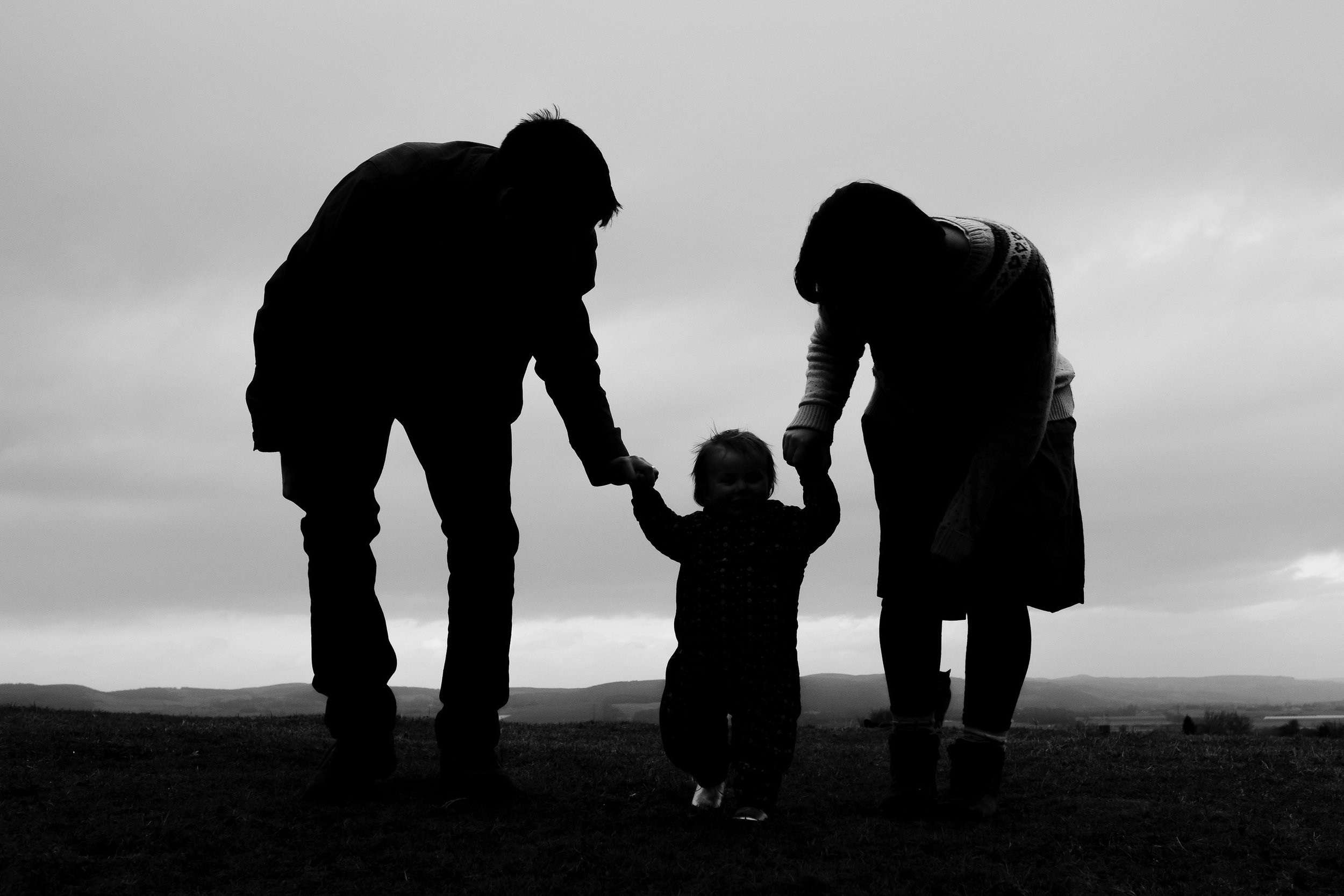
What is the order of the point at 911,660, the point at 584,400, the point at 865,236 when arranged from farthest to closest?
the point at 584,400 → the point at 911,660 → the point at 865,236

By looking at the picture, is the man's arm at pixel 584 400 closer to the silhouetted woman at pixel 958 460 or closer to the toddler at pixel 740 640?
the toddler at pixel 740 640

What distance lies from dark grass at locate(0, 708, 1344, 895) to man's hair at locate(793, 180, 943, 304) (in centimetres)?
136

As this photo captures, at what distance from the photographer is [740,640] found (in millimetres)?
2920

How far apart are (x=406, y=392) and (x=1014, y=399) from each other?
174 centimetres

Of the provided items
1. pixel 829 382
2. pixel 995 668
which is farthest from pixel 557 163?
pixel 995 668

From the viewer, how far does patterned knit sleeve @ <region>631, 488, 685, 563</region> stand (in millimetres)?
3123

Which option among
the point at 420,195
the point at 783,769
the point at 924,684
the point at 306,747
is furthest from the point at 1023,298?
the point at 306,747

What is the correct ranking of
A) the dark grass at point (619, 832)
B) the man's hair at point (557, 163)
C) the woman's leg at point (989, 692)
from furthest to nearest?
the woman's leg at point (989, 692), the man's hair at point (557, 163), the dark grass at point (619, 832)

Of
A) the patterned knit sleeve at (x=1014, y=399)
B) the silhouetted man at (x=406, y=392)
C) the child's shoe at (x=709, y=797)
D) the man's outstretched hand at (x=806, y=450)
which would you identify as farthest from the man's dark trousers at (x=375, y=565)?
the patterned knit sleeve at (x=1014, y=399)

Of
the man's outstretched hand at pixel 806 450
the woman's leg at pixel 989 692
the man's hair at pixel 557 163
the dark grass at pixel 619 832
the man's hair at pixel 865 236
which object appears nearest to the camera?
the dark grass at pixel 619 832

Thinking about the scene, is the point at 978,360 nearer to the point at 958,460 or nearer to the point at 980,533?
the point at 958,460

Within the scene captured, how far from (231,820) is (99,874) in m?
0.45

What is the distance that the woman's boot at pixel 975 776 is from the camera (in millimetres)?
2816

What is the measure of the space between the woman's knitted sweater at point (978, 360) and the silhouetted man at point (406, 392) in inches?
35.5
